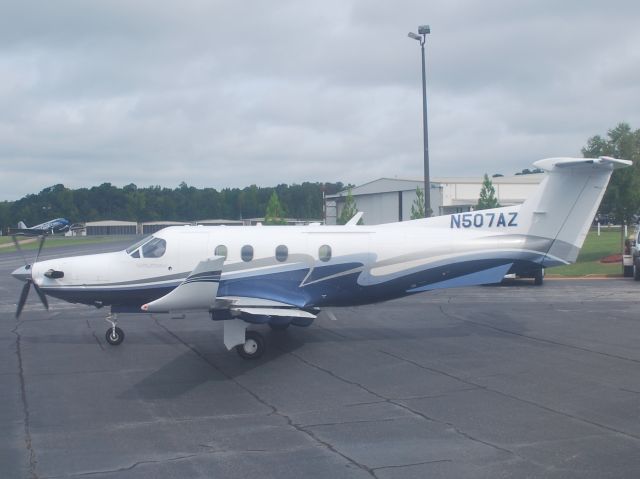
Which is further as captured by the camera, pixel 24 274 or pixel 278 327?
pixel 278 327

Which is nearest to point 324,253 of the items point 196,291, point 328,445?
point 196,291

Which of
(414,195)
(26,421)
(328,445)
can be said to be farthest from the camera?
(414,195)

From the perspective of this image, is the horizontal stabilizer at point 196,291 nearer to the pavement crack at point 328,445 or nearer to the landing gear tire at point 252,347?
the landing gear tire at point 252,347

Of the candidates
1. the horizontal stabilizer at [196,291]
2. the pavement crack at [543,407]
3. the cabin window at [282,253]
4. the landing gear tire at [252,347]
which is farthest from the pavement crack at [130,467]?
the cabin window at [282,253]

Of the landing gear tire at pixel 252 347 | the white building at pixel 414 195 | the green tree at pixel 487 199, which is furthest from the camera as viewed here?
the white building at pixel 414 195

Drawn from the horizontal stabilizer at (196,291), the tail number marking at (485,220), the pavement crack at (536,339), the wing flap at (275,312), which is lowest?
the pavement crack at (536,339)

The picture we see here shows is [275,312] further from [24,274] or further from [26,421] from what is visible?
[24,274]

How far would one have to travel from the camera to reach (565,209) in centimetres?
1488

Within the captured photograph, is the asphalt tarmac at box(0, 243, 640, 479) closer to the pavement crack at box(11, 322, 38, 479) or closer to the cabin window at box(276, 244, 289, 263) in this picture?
the pavement crack at box(11, 322, 38, 479)

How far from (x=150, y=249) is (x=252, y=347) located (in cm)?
350

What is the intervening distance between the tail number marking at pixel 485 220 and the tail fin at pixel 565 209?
0.81 feet

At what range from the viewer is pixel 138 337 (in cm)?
1598

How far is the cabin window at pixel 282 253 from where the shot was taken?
14828 mm

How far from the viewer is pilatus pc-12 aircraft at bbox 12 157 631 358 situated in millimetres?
14781
